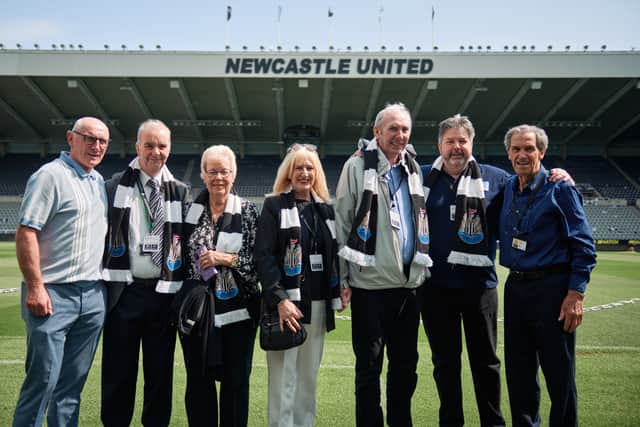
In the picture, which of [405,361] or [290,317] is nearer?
[290,317]

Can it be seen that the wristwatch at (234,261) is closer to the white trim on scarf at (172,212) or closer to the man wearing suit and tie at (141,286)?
the man wearing suit and tie at (141,286)

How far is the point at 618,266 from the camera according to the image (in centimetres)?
1482

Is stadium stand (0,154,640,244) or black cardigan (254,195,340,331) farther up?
stadium stand (0,154,640,244)

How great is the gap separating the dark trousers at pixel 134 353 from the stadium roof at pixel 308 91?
2171 centimetres

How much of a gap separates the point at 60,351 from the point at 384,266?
2.04m

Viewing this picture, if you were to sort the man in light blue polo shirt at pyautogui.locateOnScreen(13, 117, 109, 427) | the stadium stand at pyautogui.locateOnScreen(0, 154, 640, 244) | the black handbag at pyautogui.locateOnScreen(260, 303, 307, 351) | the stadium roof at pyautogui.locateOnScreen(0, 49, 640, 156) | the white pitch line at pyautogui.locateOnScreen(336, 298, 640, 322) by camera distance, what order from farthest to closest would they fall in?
1. the stadium stand at pyautogui.locateOnScreen(0, 154, 640, 244)
2. the stadium roof at pyautogui.locateOnScreen(0, 49, 640, 156)
3. the white pitch line at pyautogui.locateOnScreen(336, 298, 640, 322)
4. the black handbag at pyautogui.locateOnScreen(260, 303, 307, 351)
5. the man in light blue polo shirt at pyautogui.locateOnScreen(13, 117, 109, 427)

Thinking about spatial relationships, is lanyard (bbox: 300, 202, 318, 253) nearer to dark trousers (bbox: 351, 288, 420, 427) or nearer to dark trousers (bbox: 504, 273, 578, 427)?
dark trousers (bbox: 351, 288, 420, 427)

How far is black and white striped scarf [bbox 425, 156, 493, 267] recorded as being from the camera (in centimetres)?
296

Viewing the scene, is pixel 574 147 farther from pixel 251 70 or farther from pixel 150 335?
pixel 150 335

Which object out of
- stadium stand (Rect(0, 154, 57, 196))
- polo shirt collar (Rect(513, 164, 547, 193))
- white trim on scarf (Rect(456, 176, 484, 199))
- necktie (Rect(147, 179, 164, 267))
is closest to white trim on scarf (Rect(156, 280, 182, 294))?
necktie (Rect(147, 179, 164, 267))

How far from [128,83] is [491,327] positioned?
24863 mm

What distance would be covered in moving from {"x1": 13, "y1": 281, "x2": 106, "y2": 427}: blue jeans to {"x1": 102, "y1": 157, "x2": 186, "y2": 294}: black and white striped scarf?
0.57ft

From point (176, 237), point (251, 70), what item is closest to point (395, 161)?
point (176, 237)

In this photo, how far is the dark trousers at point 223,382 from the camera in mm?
2668
